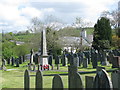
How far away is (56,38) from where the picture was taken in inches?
1657

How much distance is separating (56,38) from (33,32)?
645 centimetres

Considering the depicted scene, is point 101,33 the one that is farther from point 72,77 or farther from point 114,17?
A: point 72,77

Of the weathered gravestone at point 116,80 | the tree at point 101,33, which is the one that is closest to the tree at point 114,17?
the tree at point 101,33

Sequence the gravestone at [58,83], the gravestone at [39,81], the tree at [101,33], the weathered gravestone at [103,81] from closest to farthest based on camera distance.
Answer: the weathered gravestone at [103,81], the gravestone at [58,83], the gravestone at [39,81], the tree at [101,33]

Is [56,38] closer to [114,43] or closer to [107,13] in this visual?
[114,43]

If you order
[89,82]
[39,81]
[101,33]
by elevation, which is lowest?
[39,81]

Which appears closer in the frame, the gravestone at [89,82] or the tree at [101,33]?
the gravestone at [89,82]

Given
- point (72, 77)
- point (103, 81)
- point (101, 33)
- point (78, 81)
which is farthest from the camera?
point (101, 33)

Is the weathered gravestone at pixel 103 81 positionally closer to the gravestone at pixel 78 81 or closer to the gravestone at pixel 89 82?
the gravestone at pixel 89 82

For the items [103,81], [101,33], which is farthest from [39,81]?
[101,33]

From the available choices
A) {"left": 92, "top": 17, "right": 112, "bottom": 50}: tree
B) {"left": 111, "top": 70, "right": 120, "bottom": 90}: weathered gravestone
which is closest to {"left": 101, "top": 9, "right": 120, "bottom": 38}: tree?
{"left": 92, "top": 17, "right": 112, "bottom": 50}: tree

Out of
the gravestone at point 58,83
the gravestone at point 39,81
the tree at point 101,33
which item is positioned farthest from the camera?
the tree at point 101,33

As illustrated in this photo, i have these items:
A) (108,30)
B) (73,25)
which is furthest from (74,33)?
(108,30)

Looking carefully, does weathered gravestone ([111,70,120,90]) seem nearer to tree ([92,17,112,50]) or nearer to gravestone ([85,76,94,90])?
gravestone ([85,76,94,90])
